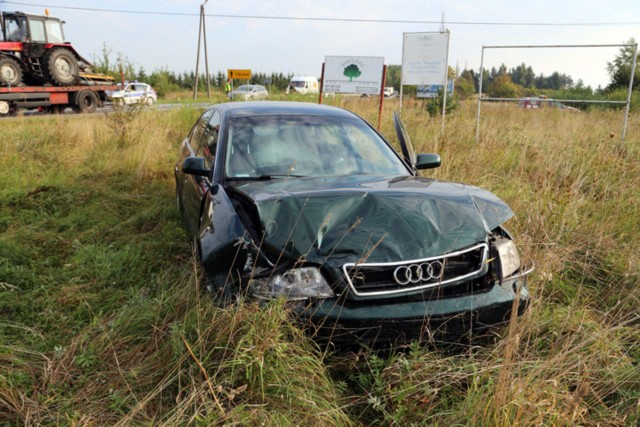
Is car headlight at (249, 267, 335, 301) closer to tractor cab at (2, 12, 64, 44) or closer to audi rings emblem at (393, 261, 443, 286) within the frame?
audi rings emblem at (393, 261, 443, 286)

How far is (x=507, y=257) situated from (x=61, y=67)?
18197mm

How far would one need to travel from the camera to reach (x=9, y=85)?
15.0m

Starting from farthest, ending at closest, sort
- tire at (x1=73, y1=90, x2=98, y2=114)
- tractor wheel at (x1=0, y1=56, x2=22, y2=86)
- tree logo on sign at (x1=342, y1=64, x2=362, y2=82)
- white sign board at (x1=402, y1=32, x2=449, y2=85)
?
tire at (x1=73, y1=90, x2=98, y2=114) < tractor wheel at (x1=0, y1=56, x2=22, y2=86) < tree logo on sign at (x1=342, y1=64, x2=362, y2=82) < white sign board at (x1=402, y1=32, x2=449, y2=85)

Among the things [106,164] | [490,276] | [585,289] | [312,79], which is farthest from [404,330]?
[312,79]

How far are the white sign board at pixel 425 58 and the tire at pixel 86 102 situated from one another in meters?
12.8

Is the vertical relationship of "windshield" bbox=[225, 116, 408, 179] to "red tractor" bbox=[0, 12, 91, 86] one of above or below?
below

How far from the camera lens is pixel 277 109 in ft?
13.1

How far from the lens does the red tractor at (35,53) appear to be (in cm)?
1530

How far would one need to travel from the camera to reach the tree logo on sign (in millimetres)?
10297

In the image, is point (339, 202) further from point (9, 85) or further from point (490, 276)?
point (9, 85)

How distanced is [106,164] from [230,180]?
568 cm

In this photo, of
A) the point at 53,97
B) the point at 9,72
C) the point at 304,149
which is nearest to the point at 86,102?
the point at 53,97

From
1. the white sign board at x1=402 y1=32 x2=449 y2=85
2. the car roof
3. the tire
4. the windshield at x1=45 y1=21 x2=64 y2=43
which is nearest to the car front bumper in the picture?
the car roof

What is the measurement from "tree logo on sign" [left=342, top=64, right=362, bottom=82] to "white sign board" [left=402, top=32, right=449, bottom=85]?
1.01 metres
